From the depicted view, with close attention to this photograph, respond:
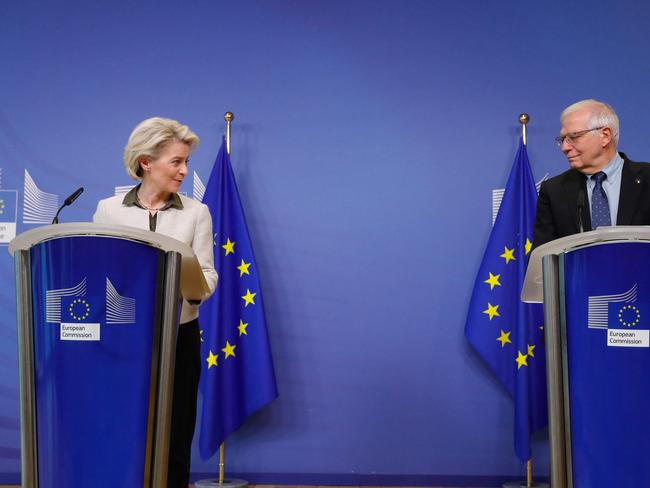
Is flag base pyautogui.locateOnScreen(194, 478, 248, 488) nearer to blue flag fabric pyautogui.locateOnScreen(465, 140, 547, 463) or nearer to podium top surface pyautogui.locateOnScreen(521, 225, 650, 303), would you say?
blue flag fabric pyautogui.locateOnScreen(465, 140, 547, 463)

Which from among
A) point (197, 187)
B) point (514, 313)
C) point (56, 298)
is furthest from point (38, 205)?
point (514, 313)

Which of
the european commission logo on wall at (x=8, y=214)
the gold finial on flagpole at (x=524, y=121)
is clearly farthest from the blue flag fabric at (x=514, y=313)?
the european commission logo on wall at (x=8, y=214)

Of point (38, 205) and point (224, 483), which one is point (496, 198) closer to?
point (224, 483)

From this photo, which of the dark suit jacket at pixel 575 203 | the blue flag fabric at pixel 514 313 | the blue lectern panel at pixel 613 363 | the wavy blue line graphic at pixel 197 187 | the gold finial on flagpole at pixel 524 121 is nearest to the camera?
Result: the blue lectern panel at pixel 613 363

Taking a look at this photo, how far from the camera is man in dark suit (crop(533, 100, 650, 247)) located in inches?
107

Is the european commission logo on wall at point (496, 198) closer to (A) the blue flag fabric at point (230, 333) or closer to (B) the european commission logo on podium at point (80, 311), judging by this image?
(A) the blue flag fabric at point (230, 333)

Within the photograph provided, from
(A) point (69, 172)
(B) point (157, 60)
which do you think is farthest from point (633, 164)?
(A) point (69, 172)

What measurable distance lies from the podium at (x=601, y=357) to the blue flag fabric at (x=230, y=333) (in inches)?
83.0

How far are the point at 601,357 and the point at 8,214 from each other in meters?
3.38

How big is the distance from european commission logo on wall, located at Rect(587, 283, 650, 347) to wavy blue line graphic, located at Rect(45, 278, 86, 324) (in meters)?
1.26

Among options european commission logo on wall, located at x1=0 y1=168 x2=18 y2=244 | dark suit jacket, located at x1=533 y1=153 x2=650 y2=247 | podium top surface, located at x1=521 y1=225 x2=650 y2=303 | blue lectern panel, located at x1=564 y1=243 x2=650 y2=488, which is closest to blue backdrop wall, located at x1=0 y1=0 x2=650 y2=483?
european commission logo on wall, located at x1=0 y1=168 x2=18 y2=244

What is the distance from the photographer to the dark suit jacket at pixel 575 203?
8.88ft

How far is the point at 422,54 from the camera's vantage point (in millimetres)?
4066

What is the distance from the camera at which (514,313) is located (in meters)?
3.73
